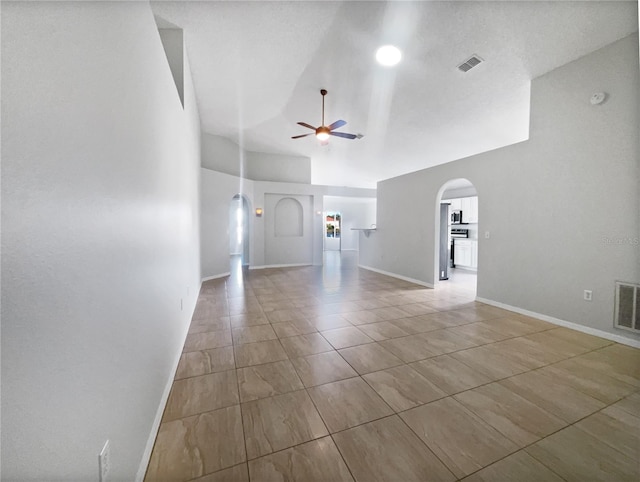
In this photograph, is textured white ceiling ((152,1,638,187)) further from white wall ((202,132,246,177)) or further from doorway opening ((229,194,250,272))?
doorway opening ((229,194,250,272))

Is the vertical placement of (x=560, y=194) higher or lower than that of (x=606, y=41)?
lower

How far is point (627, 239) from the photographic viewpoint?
277cm

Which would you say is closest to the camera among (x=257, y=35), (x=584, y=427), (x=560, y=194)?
(x=584, y=427)

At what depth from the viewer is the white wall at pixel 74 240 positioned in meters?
0.55

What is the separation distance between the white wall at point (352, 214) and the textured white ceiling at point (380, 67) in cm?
693

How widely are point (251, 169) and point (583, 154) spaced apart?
744 centimetres

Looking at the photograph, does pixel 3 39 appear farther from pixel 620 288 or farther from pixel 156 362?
pixel 620 288

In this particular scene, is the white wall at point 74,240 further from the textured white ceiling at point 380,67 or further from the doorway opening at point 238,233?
the doorway opening at point 238,233

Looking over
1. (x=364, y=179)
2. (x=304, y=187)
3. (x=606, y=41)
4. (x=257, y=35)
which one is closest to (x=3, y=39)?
(x=257, y=35)

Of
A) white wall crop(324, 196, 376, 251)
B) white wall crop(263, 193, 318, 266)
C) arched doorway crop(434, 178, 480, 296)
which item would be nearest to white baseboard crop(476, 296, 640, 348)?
arched doorway crop(434, 178, 480, 296)

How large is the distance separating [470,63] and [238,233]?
1049cm

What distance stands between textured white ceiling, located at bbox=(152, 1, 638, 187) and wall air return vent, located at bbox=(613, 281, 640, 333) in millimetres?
2824

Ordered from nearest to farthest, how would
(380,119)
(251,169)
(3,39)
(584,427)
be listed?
1. (3,39)
2. (584,427)
3. (380,119)
4. (251,169)

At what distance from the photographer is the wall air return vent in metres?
2.70
